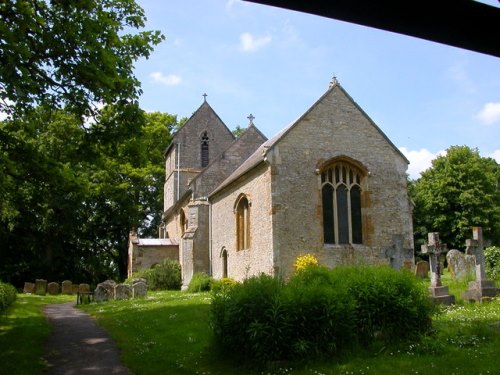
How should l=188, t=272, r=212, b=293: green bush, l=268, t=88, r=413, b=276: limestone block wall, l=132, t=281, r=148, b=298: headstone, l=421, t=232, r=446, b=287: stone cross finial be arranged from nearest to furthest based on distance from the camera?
l=421, t=232, r=446, b=287: stone cross finial < l=268, t=88, r=413, b=276: limestone block wall < l=132, t=281, r=148, b=298: headstone < l=188, t=272, r=212, b=293: green bush

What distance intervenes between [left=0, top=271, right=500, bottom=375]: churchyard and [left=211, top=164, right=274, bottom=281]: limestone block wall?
6.79m

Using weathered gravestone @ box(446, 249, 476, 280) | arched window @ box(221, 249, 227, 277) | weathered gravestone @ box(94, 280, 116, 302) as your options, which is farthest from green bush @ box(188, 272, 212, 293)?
weathered gravestone @ box(446, 249, 476, 280)

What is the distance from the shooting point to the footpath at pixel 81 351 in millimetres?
8602

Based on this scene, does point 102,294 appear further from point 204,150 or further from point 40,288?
point 204,150

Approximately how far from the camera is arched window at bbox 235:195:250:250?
2230 centimetres

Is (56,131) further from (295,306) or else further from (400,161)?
(295,306)

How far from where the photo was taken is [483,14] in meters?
2.36

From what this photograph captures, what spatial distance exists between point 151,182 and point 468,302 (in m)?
34.6

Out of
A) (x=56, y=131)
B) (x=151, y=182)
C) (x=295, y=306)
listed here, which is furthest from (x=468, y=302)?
(x=151, y=182)

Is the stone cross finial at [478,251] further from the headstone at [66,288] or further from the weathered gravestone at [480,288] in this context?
the headstone at [66,288]

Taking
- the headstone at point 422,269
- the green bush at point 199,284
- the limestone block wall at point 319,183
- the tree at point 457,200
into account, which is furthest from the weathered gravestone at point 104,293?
the tree at point 457,200

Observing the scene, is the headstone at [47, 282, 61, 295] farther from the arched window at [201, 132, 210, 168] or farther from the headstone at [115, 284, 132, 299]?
the arched window at [201, 132, 210, 168]

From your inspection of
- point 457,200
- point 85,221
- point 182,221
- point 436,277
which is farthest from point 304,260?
point 85,221

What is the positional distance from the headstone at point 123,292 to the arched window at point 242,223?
217 inches
